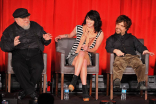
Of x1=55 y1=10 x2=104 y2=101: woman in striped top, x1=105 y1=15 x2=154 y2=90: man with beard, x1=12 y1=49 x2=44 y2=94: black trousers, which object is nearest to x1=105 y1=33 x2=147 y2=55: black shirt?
x1=105 y1=15 x2=154 y2=90: man with beard

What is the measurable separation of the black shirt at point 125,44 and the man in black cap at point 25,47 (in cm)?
101

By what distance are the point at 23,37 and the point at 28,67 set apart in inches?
17.5

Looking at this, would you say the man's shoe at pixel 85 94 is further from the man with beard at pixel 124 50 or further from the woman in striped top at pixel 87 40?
the man with beard at pixel 124 50

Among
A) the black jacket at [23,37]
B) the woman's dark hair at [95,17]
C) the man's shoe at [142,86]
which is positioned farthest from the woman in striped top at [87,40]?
the man's shoe at [142,86]

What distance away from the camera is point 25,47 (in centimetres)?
389

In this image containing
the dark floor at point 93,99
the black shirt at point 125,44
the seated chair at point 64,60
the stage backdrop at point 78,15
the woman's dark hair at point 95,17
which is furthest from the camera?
the stage backdrop at point 78,15

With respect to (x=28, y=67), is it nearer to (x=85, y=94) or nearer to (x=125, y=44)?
(x=85, y=94)

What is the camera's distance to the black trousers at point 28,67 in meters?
3.61

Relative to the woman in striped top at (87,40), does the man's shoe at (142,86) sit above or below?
below

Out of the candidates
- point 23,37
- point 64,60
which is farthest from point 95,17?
point 23,37

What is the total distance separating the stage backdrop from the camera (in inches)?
181

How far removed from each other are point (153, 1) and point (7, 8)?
2.60 m

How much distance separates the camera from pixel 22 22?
3869 millimetres

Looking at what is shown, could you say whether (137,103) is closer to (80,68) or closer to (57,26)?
(80,68)
